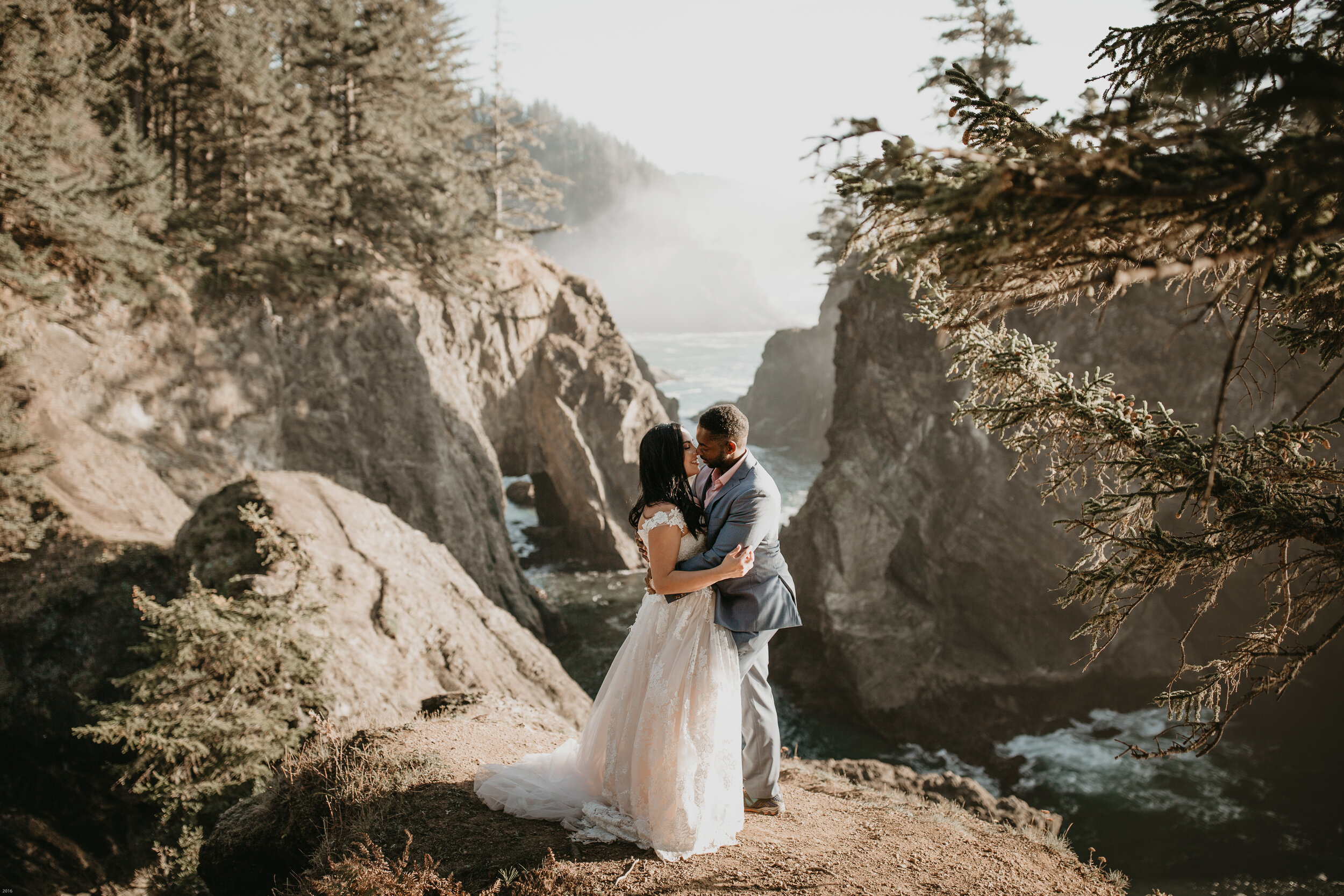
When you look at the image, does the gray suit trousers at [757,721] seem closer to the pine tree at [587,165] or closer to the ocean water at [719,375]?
the ocean water at [719,375]

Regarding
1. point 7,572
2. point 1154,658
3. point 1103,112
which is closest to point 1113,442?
point 1103,112

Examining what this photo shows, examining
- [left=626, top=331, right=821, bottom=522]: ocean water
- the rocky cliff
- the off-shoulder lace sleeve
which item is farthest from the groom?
[left=626, top=331, right=821, bottom=522]: ocean water

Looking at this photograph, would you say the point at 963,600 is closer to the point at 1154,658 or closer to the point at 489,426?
the point at 1154,658

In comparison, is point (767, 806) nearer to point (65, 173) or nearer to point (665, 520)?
point (665, 520)

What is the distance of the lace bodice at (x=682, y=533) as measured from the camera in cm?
360

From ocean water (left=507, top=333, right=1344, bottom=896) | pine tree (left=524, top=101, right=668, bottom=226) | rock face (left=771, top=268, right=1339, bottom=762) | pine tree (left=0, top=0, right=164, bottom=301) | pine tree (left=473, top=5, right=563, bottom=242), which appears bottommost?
ocean water (left=507, top=333, right=1344, bottom=896)

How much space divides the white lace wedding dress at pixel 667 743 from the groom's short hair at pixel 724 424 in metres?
0.51

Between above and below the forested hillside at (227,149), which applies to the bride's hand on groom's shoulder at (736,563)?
below

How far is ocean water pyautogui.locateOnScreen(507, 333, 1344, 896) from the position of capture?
1309cm

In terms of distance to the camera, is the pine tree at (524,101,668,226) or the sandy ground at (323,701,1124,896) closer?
the sandy ground at (323,701,1124,896)

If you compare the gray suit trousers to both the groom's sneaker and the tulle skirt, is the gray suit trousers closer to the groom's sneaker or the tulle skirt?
the groom's sneaker

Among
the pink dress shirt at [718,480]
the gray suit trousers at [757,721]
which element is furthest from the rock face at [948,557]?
the pink dress shirt at [718,480]

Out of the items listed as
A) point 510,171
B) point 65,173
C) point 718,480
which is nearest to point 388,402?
point 65,173

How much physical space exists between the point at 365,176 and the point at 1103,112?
60.1ft
